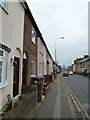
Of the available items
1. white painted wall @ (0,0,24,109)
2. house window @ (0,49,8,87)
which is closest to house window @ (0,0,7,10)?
white painted wall @ (0,0,24,109)

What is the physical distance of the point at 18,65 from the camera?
42.0ft

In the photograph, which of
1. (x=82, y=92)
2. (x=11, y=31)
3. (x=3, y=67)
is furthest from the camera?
(x=82, y=92)

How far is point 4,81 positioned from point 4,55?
0.93 meters

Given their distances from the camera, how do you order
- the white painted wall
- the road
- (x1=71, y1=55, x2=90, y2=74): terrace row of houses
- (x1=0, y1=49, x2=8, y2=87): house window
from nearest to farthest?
1. (x1=0, y1=49, x2=8, y2=87): house window
2. the white painted wall
3. the road
4. (x1=71, y1=55, x2=90, y2=74): terrace row of houses

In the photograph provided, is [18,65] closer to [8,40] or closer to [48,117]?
[8,40]

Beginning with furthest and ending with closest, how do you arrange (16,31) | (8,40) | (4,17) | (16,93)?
(16,93) → (16,31) → (8,40) → (4,17)

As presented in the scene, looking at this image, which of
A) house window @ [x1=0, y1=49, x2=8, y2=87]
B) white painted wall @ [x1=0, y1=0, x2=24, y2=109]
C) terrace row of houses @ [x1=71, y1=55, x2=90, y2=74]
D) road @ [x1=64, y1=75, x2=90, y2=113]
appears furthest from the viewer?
terrace row of houses @ [x1=71, y1=55, x2=90, y2=74]

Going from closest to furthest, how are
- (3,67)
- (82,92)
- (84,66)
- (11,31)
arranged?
(3,67), (11,31), (82,92), (84,66)

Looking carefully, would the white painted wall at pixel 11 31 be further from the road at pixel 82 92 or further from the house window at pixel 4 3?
the road at pixel 82 92

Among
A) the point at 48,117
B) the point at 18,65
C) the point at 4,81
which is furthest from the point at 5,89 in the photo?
the point at 18,65

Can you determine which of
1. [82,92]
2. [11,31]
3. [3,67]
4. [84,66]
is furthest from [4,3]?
[84,66]

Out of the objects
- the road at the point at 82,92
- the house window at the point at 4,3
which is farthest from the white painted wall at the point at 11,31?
the road at the point at 82,92

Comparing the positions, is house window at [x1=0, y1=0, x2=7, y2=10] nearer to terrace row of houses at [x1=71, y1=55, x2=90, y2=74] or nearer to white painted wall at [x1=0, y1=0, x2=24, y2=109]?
white painted wall at [x1=0, y1=0, x2=24, y2=109]

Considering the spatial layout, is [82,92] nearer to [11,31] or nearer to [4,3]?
[11,31]
